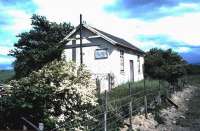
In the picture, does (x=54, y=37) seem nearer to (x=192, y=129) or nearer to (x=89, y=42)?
(x=89, y=42)

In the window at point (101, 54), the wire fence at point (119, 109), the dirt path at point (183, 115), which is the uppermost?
the window at point (101, 54)

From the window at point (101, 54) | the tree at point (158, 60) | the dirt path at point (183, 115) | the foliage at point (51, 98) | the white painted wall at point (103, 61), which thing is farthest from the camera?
the tree at point (158, 60)

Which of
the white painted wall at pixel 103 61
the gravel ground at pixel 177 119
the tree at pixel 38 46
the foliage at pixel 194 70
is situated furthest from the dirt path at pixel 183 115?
the foliage at pixel 194 70

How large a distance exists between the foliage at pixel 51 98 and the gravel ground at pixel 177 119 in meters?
2.35

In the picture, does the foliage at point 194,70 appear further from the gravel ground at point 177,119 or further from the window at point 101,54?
the gravel ground at point 177,119

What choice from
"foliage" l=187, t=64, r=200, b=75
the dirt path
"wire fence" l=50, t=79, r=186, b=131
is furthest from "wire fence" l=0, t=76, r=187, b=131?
"foliage" l=187, t=64, r=200, b=75

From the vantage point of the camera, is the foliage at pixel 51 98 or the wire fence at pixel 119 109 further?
the wire fence at pixel 119 109

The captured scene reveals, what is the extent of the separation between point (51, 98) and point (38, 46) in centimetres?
2557

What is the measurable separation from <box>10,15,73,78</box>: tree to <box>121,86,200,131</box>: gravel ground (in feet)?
39.7

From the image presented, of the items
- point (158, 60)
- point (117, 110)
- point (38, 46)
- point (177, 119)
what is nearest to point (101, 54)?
point (38, 46)

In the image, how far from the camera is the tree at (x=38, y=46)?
115 feet

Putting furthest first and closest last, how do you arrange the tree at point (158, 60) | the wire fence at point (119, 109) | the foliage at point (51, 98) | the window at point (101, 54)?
the tree at point (158, 60)
the window at point (101, 54)
the wire fence at point (119, 109)
the foliage at point (51, 98)

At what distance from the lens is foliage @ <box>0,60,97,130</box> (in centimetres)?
1388

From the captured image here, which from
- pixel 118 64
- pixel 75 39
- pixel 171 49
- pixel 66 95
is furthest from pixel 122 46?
pixel 66 95
